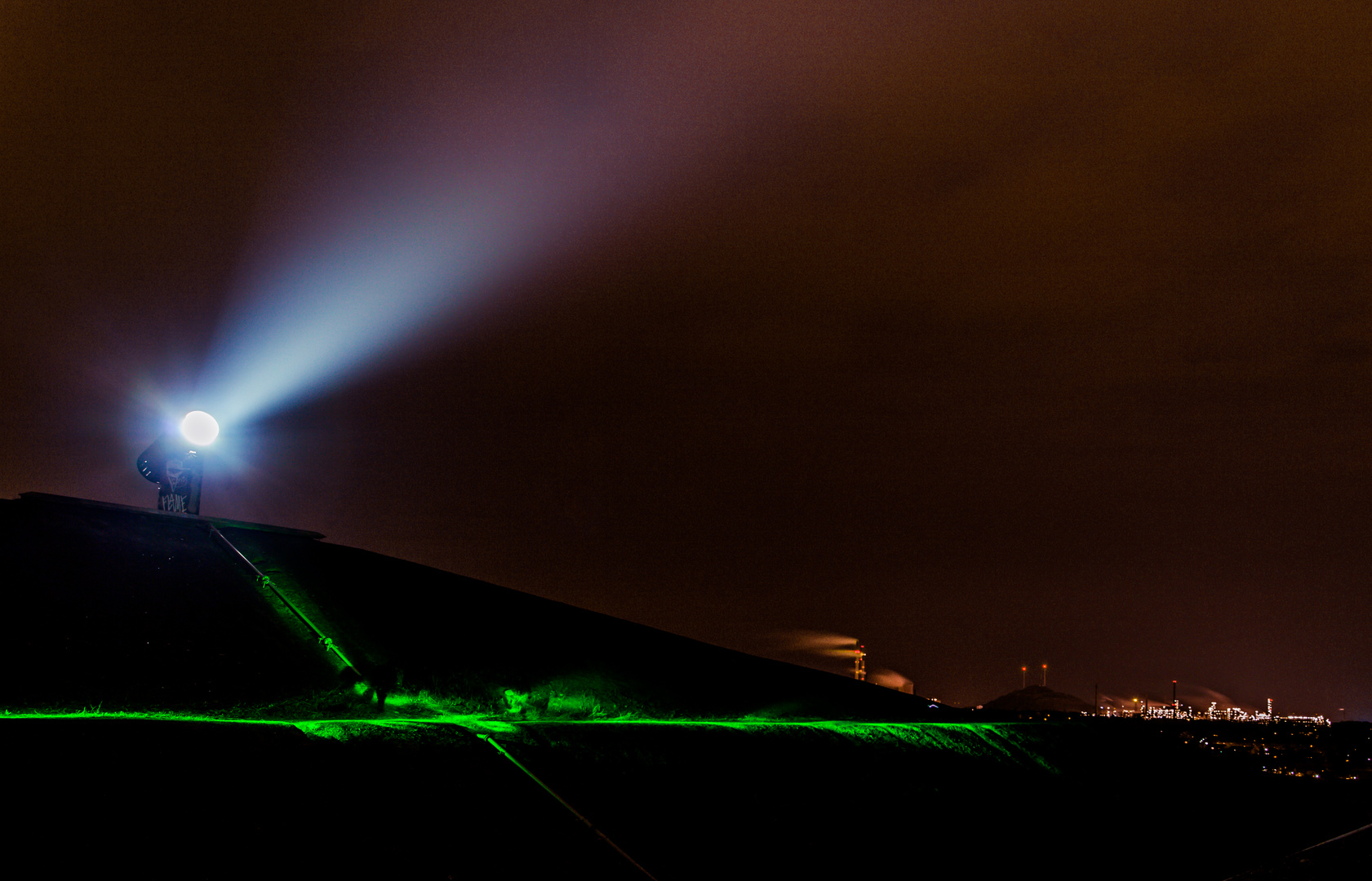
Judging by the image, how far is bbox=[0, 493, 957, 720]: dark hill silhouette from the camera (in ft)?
50.9

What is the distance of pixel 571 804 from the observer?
13.2 meters

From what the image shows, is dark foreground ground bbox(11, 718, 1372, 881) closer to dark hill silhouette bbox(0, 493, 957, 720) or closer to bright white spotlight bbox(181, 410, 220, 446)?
dark hill silhouette bbox(0, 493, 957, 720)

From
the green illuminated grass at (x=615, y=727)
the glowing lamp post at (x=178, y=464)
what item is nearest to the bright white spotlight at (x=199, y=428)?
the glowing lamp post at (x=178, y=464)

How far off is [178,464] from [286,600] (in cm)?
557

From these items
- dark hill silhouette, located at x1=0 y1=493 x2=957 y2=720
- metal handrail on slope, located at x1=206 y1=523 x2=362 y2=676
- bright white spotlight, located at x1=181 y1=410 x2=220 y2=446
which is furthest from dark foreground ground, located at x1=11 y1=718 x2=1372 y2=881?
bright white spotlight, located at x1=181 y1=410 x2=220 y2=446

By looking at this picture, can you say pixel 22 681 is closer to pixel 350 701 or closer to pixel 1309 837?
pixel 350 701

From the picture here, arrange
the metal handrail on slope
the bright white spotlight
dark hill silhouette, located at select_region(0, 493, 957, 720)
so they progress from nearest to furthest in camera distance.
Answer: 1. dark hill silhouette, located at select_region(0, 493, 957, 720)
2. the metal handrail on slope
3. the bright white spotlight

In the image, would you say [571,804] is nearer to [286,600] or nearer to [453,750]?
[453,750]

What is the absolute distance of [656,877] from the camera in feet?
41.4

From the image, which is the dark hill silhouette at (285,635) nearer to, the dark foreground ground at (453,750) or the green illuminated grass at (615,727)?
the dark foreground ground at (453,750)

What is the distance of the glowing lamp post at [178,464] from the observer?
23328mm

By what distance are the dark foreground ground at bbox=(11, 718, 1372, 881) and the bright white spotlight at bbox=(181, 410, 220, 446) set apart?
11858 millimetres

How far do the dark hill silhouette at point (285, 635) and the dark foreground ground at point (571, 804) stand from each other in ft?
11.2

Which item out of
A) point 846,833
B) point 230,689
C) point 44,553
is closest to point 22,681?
point 230,689
